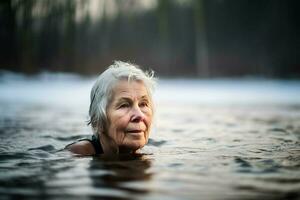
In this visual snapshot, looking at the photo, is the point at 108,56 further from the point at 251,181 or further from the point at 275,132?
the point at 251,181

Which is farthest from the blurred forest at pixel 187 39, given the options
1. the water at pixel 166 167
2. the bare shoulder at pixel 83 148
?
the bare shoulder at pixel 83 148

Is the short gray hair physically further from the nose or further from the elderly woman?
the nose

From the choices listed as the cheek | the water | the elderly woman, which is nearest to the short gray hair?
the elderly woman

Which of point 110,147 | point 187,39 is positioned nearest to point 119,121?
point 110,147

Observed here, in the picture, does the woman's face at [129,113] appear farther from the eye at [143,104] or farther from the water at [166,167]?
the water at [166,167]

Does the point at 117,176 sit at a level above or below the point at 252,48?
below

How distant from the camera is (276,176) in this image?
119 inches

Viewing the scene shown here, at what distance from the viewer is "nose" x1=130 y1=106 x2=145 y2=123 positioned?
379 cm

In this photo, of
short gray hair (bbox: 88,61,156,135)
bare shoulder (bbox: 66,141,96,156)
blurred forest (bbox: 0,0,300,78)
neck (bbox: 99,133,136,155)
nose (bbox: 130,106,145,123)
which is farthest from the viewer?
blurred forest (bbox: 0,0,300,78)

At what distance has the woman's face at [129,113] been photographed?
3.82 m

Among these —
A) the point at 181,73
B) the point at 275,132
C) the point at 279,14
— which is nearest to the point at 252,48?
the point at 279,14

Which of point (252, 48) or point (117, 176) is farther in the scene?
point (252, 48)

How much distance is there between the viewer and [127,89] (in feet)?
12.6

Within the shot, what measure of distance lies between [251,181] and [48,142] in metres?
3.27
